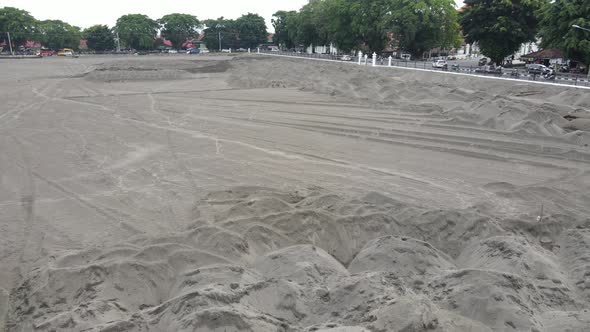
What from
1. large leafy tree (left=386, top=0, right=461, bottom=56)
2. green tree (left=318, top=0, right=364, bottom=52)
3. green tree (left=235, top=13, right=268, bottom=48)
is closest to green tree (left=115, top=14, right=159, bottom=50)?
green tree (left=235, top=13, right=268, bottom=48)

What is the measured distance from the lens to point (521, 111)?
18.8m

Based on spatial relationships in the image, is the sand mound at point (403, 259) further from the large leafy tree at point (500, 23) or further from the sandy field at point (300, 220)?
the large leafy tree at point (500, 23)

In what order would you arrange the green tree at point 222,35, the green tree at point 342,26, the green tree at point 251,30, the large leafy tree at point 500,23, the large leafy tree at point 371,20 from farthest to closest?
the green tree at point 222,35 → the green tree at point 251,30 → the green tree at point 342,26 → the large leafy tree at point 371,20 → the large leafy tree at point 500,23

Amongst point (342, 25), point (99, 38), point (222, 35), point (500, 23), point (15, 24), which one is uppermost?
point (15, 24)

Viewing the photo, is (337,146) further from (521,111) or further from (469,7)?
(469,7)

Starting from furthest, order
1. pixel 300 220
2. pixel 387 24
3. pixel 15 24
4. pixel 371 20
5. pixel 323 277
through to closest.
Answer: pixel 15 24 < pixel 371 20 < pixel 387 24 < pixel 300 220 < pixel 323 277

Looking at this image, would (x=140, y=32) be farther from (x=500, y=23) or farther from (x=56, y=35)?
(x=500, y=23)

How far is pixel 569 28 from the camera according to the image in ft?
A: 102

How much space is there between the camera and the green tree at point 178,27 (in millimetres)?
116312

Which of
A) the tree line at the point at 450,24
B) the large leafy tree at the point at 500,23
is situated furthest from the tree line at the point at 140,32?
the large leafy tree at the point at 500,23

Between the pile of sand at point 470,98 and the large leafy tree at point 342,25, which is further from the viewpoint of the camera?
the large leafy tree at point 342,25

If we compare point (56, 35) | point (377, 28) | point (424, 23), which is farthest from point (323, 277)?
point (56, 35)

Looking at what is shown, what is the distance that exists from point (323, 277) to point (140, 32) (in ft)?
390

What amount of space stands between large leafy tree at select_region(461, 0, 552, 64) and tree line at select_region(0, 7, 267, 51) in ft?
269
